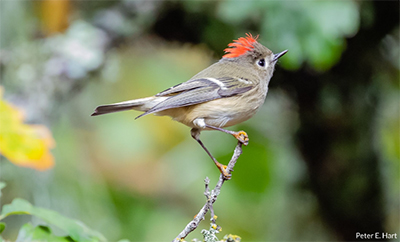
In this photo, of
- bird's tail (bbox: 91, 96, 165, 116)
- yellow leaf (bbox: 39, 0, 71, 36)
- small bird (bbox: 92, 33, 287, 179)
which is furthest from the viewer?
yellow leaf (bbox: 39, 0, 71, 36)

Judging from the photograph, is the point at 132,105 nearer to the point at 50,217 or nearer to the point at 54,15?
the point at 50,217

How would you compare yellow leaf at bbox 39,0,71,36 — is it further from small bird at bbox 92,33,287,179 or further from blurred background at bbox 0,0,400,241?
small bird at bbox 92,33,287,179

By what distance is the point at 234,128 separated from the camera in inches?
168

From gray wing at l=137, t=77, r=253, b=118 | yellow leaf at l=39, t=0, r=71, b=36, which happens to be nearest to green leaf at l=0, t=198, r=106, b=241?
gray wing at l=137, t=77, r=253, b=118

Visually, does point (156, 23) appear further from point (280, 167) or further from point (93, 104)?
point (280, 167)

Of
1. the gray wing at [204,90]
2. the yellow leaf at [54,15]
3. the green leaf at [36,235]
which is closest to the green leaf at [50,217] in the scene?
the green leaf at [36,235]

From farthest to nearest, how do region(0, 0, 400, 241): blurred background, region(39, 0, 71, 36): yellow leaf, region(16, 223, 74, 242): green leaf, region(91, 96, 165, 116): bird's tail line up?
region(39, 0, 71, 36): yellow leaf → region(0, 0, 400, 241): blurred background → region(91, 96, 165, 116): bird's tail → region(16, 223, 74, 242): green leaf

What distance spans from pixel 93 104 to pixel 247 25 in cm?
176

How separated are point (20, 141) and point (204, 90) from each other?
1063mm

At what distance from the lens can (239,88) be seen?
266 cm

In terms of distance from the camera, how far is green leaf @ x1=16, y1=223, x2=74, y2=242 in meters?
1.62

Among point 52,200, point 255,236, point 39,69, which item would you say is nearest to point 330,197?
point 255,236

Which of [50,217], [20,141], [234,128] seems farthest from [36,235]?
[234,128]

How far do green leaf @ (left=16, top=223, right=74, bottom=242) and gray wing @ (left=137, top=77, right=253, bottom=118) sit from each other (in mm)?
967
